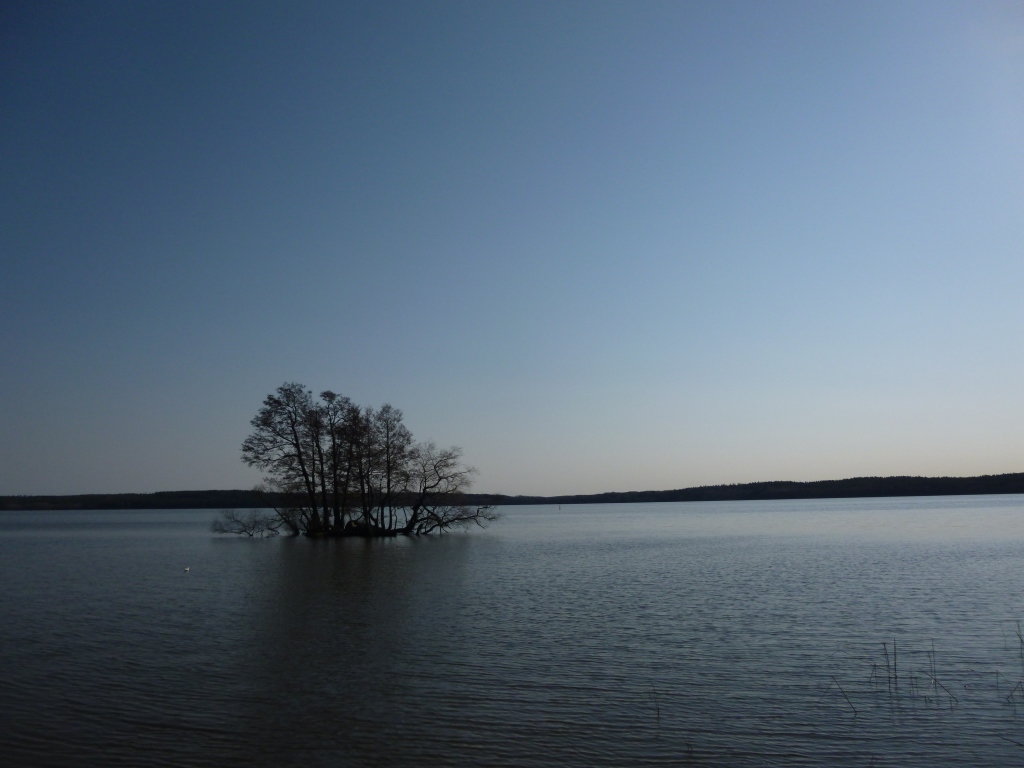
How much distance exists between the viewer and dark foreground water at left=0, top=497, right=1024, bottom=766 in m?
10.2

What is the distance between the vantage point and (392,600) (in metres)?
24.0

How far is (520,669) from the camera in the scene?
14281 millimetres

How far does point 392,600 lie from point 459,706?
12.5 meters

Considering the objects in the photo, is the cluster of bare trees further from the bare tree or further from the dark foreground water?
the dark foreground water

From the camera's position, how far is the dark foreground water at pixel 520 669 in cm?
1016

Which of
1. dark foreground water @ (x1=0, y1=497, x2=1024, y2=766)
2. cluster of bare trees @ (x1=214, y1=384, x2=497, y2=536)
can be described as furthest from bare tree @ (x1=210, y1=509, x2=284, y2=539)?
dark foreground water @ (x1=0, y1=497, x2=1024, y2=766)

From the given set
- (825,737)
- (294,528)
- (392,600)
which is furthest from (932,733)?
(294,528)

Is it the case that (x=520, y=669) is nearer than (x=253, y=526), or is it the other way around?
(x=520, y=669)

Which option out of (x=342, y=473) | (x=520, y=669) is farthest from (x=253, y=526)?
(x=520, y=669)

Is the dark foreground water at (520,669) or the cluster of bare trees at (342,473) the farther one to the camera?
the cluster of bare trees at (342,473)

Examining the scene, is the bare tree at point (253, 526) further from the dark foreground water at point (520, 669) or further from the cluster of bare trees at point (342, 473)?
the dark foreground water at point (520, 669)

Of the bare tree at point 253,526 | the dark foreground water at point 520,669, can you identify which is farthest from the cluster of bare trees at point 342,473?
the dark foreground water at point 520,669

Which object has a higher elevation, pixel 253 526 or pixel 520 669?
pixel 253 526

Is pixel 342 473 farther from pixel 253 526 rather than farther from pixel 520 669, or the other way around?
pixel 520 669
